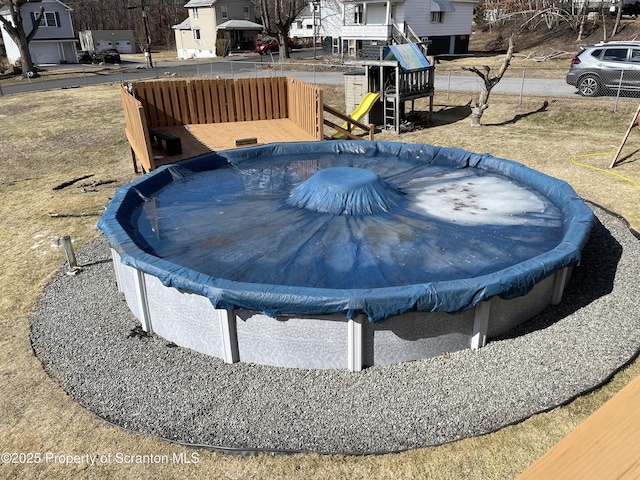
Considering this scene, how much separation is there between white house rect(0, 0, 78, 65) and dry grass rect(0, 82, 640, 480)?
2649 cm

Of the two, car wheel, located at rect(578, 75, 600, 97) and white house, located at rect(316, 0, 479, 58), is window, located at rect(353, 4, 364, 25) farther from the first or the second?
car wheel, located at rect(578, 75, 600, 97)

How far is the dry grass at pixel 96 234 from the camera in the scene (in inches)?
191

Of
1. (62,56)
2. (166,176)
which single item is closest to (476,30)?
(62,56)

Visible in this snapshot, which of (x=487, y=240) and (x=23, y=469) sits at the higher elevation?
(x=487, y=240)

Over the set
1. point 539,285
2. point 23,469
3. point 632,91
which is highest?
point 632,91

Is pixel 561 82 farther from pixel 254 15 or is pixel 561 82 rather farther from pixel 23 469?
pixel 254 15

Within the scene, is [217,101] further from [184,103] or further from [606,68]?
[606,68]

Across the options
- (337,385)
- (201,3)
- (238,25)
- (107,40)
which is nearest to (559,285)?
(337,385)

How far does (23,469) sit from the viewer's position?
493cm

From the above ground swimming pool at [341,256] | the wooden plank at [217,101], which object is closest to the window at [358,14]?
the wooden plank at [217,101]

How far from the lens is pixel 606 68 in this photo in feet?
62.7

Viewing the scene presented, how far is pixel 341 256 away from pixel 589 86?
57.0ft

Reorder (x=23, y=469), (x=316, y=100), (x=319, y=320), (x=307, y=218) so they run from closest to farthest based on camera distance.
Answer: (x=23, y=469) < (x=319, y=320) < (x=307, y=218) < (x=316, y=100)

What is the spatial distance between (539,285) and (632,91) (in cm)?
1613
